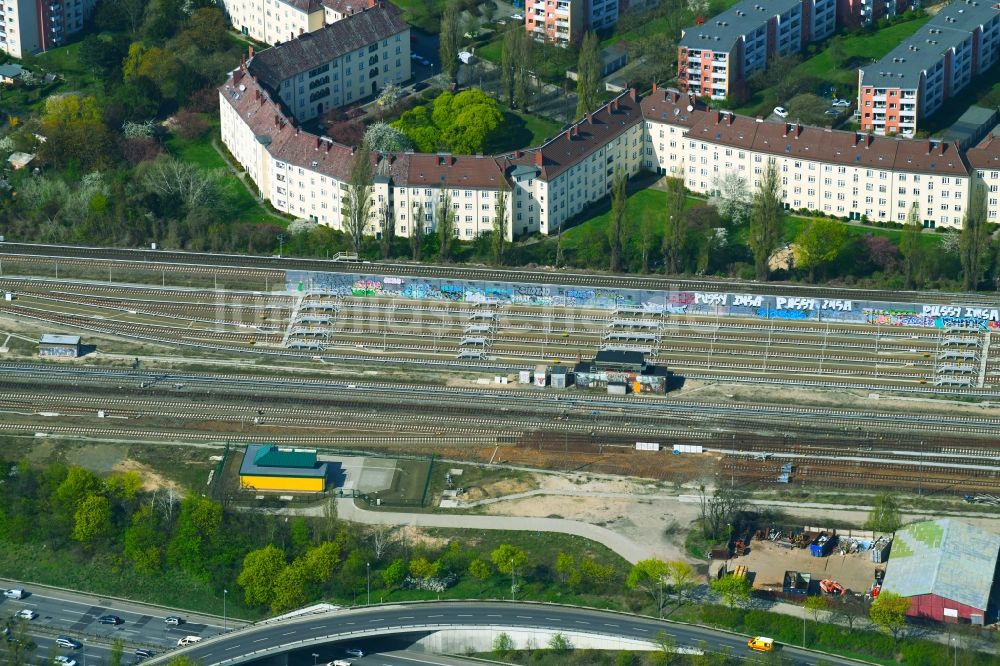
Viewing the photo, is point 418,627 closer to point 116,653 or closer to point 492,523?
point 492,523

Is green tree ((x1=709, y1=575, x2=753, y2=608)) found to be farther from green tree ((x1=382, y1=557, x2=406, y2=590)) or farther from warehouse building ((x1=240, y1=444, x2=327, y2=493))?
warehouse building ((x1=240, y1=444, x2=327, y2=493))

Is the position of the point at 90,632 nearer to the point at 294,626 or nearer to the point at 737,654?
the point at 294,626

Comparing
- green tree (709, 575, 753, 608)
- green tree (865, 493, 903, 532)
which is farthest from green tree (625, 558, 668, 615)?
green tree (865, 493, 903, 532)

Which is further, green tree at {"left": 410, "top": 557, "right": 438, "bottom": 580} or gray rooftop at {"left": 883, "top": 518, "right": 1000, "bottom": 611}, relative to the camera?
green tree at {"left": 410, "top": 557, "right": 438, "bottom": 580}

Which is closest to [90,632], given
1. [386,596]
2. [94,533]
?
[94,533]

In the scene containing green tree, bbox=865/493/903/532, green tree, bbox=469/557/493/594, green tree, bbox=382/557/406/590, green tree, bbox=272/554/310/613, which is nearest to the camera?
green tree, bbox=272/554/310/613

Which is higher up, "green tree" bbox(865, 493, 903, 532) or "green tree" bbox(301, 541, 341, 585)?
"green tree" bbox(865, 493, 903, 532)
